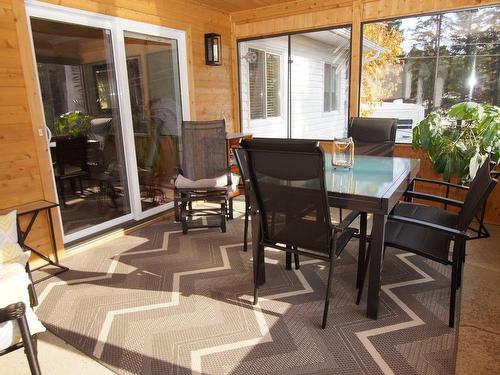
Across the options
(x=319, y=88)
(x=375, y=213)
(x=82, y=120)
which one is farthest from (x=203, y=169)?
(x=319, y=88)

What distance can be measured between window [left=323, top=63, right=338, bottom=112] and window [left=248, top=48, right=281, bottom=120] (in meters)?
1.23

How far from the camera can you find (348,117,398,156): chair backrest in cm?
332

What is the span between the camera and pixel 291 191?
6.47ft

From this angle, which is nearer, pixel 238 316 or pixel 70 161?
pixel 238 316

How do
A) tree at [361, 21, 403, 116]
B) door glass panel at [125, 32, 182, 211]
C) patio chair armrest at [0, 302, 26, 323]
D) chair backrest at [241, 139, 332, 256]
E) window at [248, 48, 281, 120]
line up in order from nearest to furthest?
patio chair armrest at [0, 302, 26, 323] < chair backrest at [241, 139, 332, 256] < door glass panel at [125, 32, 182, 211] < tree at [361, 21, 403, 116] < window at [248, 48, 281, 120]

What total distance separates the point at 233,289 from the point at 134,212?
75.9 inches

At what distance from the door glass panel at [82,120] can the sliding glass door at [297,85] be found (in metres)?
2.28

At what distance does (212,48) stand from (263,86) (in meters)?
1.82

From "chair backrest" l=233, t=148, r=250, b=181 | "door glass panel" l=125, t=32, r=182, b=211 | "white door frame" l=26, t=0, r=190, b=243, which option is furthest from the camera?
"door glass panel" l=125, t=32, r=182, b=211

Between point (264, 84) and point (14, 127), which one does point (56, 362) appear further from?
point (264, 84)

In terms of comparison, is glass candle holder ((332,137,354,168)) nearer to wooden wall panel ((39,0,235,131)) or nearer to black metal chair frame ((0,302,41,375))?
black metal chair frame ((0,302,41,375))

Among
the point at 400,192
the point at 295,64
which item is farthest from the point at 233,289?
the point at 295,64

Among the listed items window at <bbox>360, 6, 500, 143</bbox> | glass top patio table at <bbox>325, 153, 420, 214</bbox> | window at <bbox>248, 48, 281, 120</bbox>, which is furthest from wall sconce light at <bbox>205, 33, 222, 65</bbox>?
glass top patio table at <bbox>325, 153, 420, 214</bbox>

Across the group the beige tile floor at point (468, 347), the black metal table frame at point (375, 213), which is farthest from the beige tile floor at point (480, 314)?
the black metal table frame at point (375, 213)
